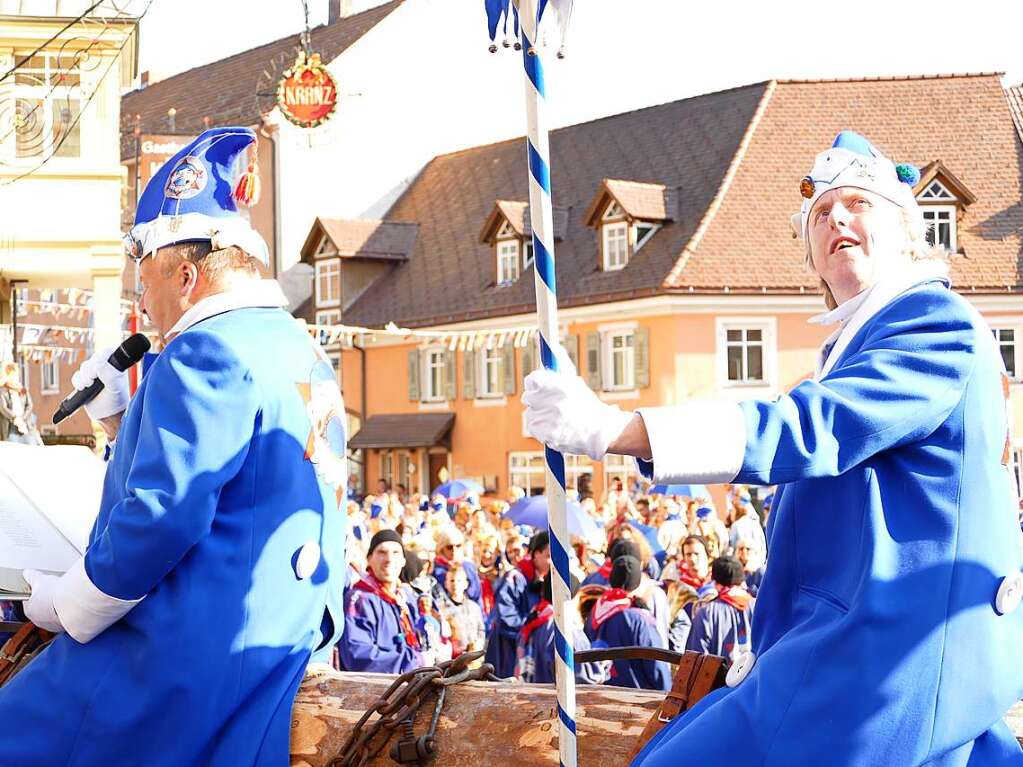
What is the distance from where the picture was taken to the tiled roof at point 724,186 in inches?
1346

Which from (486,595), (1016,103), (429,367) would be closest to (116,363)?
(486,595)

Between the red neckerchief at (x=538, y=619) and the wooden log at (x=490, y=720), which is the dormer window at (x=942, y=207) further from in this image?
the wooden log at (x=490, y=720)

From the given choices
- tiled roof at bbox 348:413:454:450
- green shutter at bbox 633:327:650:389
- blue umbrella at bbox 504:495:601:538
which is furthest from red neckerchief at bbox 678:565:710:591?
tiled roof at bbox 348:413:454:450

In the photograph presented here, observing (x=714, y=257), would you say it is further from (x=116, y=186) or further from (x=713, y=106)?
(x=116, y=186)

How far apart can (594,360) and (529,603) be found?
25622 mm

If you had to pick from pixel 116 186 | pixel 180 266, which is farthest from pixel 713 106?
pixel 180 266

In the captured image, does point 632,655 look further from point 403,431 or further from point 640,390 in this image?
point 403,431

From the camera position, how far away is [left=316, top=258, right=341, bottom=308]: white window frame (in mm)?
41875

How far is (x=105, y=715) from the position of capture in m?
3.68

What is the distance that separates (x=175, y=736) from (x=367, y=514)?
1713cm

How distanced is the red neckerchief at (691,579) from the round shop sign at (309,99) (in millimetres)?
21573

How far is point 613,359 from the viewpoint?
1395 inches

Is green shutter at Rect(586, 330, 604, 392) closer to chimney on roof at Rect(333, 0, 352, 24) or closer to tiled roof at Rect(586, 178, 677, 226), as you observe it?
tiled roof at Rect(586, 178, 677, 226)

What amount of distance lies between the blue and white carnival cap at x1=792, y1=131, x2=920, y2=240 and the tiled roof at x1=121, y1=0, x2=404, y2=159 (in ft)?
134
